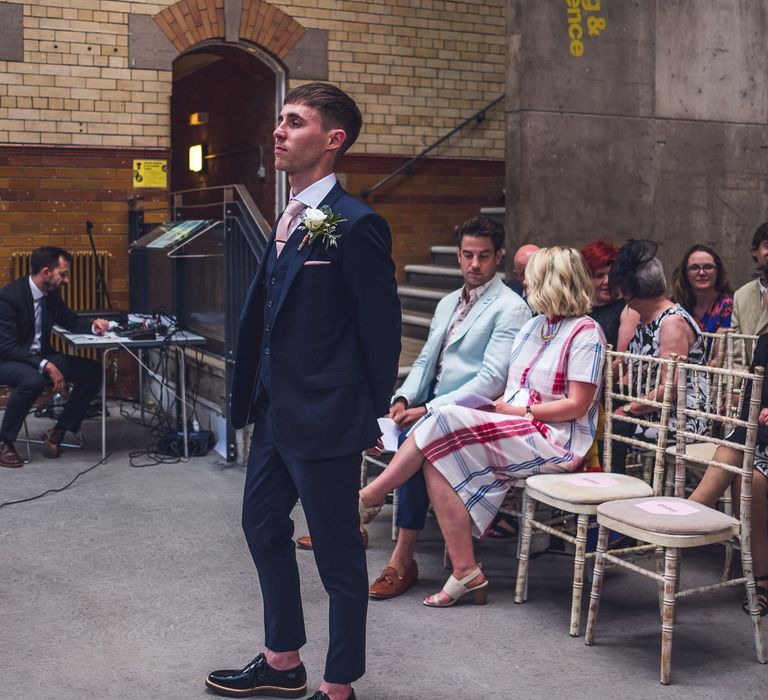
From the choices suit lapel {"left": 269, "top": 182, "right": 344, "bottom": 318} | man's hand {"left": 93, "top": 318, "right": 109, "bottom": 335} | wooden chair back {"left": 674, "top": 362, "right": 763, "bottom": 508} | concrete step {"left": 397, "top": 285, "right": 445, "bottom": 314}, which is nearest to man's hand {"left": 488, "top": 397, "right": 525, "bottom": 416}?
wooden chair back {"left": 674, "top": 362, "right": 763, "bottom": 508}

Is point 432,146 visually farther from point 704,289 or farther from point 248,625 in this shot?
point 248,625

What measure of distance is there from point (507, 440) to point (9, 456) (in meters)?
3.65

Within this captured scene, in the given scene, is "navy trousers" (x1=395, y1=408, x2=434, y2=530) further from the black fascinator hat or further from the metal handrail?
the metal handrail

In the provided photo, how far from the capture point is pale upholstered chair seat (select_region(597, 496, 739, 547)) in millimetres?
3480

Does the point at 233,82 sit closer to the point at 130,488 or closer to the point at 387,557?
the point at 130,488

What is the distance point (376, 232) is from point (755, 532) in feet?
6.71

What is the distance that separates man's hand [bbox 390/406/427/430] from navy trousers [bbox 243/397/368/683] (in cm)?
162

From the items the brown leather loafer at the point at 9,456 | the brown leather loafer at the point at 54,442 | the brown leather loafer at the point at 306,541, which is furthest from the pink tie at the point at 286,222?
the brown leather loafer at the point at 54,442

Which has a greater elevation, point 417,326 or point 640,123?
point 640,123

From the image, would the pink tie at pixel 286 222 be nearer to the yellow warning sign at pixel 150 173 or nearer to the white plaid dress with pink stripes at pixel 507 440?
the white plaid dress with pink stripes at pixel 507 440

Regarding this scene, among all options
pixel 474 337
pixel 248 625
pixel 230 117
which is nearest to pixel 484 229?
pixel 474 337

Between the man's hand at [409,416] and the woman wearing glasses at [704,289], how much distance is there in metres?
1.98

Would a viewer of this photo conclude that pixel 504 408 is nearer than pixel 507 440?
No

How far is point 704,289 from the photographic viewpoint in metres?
5.98
